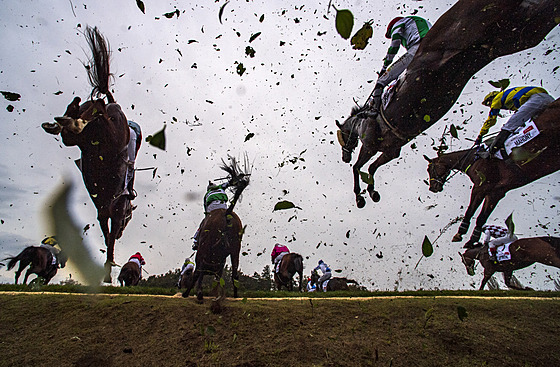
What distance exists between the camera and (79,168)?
13.2 feet

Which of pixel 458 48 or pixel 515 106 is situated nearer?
pixel 458 48

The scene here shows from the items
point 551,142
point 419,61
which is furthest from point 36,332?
point 551,142

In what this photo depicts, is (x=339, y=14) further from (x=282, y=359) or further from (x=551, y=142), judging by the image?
(x=551, y=142)

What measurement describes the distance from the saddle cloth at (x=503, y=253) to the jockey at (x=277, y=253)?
20.2 ft

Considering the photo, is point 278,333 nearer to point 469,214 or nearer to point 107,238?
point 107,238

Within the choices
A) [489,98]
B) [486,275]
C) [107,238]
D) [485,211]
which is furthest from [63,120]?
[486,275]

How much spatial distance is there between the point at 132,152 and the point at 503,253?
7.68 meters

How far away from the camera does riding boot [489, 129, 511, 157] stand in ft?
13.5

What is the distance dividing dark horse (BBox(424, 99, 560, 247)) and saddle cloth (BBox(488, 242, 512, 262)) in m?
2.75

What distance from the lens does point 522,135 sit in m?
3.84

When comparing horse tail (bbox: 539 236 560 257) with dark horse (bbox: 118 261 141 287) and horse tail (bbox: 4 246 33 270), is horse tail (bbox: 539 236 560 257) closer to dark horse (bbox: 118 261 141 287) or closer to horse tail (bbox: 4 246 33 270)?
dark horse (bbox: 118 261 141 287)

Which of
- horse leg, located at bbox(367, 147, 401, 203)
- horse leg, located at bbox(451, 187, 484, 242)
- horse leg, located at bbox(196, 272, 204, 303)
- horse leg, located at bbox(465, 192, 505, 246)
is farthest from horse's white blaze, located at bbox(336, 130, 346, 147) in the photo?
horse leg, located at bbox(196, 272, 204, 303)

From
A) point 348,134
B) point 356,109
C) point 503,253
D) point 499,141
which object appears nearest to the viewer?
point 499,141

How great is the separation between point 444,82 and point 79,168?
4.50 m
